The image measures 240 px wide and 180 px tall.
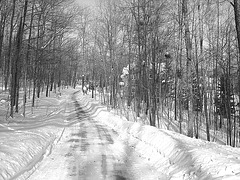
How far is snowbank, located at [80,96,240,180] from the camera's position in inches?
199

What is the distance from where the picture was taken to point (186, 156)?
661cm

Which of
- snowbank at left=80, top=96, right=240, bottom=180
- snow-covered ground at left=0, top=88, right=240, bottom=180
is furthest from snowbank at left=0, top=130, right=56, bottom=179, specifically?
snowbank at left=80, top=96, right=240, bottom=180

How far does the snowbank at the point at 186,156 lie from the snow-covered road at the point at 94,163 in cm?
43

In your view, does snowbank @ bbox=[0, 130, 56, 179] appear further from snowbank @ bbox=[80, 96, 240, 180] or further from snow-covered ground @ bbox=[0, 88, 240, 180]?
snowbank @ bbox=[80, 96, 240, 180]

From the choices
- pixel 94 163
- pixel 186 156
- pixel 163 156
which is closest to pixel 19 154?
pixel 94 163

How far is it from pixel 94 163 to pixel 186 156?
304 centimetres

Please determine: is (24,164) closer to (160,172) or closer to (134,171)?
(134,171)

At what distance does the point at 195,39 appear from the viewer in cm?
1662

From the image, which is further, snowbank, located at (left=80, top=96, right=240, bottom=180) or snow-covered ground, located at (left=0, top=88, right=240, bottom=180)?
snow-covered ground, located at (left=0, top=88, right=240, bottom=180)

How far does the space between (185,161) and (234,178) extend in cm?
228

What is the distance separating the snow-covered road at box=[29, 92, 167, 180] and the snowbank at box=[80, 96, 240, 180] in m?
0.43

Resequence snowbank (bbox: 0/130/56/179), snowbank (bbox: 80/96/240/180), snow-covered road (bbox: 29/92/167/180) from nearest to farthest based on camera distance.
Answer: snowbank (bbox: 80/96/240/180), snowbank (bbox: 0/130/56/179), snow-covered road (bbox: 29/92/167/180)

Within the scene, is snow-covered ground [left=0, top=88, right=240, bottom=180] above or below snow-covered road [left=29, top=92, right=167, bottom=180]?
above

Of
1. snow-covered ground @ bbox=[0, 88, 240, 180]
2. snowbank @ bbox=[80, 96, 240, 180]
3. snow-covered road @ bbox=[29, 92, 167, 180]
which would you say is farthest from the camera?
snow-covered road @ bbox=[29, 92, 167, 180]
